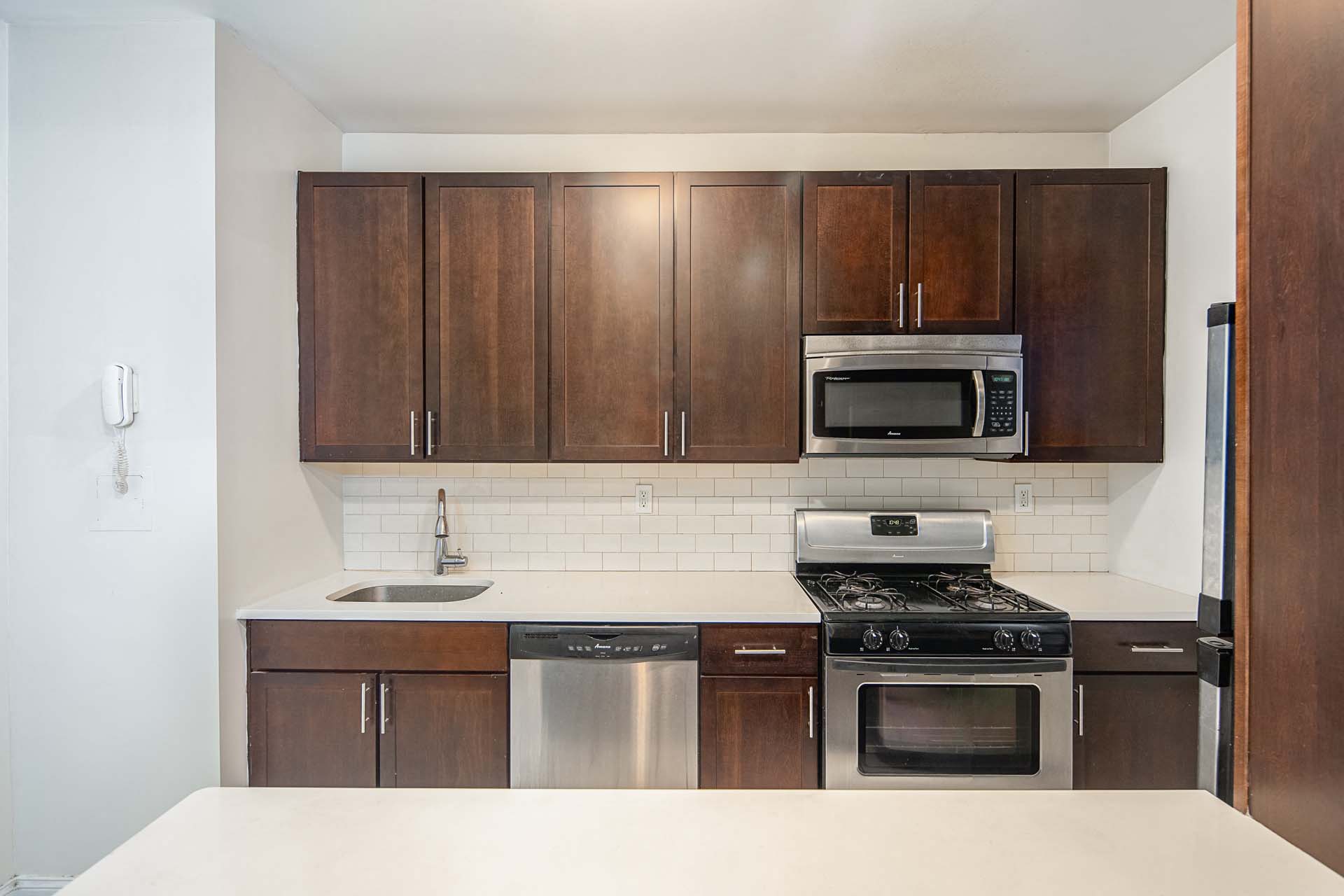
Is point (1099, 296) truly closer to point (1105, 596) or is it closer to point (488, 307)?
point (1105, 596)

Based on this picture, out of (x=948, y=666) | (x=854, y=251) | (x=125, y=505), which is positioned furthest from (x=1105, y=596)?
(x=125, y=505)

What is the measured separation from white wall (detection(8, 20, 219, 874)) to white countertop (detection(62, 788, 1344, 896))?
4.72ft

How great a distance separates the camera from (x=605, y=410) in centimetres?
240

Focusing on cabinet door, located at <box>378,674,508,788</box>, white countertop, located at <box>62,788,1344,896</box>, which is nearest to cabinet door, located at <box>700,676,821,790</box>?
cabinet door, located at <box>378,674,508,788</box>

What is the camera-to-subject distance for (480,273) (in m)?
2.40

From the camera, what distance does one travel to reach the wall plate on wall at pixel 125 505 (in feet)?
6.49

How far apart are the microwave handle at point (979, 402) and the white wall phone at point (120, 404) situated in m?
2.61

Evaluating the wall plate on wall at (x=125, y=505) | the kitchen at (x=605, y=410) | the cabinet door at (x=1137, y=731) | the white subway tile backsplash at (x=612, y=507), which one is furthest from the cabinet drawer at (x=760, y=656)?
the wall plate on wall at (x=125, y=505)

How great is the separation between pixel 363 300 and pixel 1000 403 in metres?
2.26

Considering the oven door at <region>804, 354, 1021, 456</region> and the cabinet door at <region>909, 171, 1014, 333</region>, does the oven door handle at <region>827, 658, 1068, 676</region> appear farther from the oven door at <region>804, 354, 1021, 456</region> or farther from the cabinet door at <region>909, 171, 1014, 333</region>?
the cabinet door at <region>909, 171, 1014, 333</region>

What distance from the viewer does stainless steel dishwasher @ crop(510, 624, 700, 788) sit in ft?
6.97

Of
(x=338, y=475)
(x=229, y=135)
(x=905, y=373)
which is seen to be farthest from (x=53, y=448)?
(x=905, y=373)

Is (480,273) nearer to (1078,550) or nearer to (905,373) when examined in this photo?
(905,373)

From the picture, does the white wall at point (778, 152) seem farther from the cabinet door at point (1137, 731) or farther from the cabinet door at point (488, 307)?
the cabinet door at point (1137, 731)
